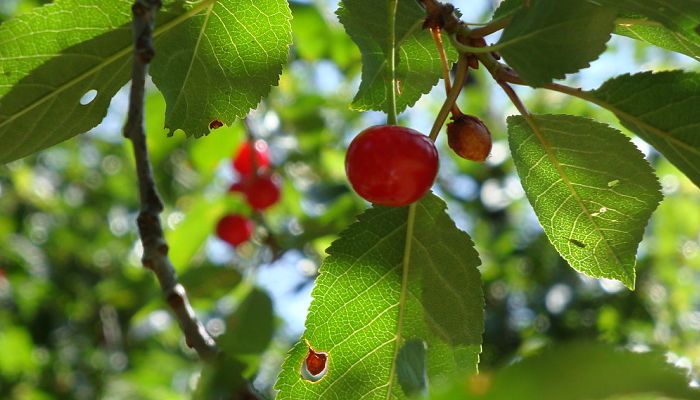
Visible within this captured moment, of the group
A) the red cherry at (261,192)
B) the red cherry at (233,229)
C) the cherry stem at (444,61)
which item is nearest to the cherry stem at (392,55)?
the cherry stem at (444,61)

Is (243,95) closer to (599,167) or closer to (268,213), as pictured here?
(599,167)

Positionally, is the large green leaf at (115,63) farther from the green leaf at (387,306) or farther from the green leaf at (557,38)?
the green leaf at (557,38)

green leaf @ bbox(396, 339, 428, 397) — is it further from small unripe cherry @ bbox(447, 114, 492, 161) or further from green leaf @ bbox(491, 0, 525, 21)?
green leaf @ bbox(491, 0, 525, 21)

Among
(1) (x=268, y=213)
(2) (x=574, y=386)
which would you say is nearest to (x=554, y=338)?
(1) (x=268, y=213)

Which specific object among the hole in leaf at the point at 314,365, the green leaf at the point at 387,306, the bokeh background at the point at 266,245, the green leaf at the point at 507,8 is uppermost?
the green leaf at the point at 507,8

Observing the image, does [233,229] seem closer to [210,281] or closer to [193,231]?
[193,231]

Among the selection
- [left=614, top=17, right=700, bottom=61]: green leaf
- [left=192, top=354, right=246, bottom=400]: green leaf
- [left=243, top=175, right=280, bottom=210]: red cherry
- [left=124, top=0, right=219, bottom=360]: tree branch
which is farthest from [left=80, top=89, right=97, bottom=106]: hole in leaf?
[left=243, top=175, right=280, bottom=210]: red cherry

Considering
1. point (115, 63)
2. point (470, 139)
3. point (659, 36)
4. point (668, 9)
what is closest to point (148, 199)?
point (115, 63)
